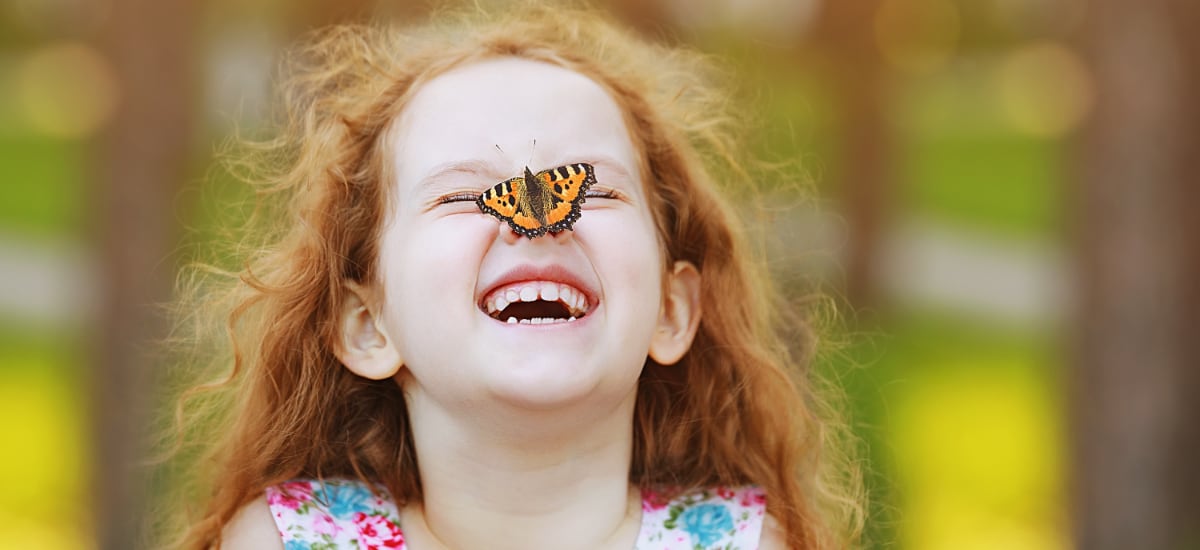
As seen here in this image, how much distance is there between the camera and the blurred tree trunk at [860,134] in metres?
5.45

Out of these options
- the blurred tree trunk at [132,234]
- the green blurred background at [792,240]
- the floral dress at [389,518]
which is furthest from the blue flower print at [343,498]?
the blurred tree trunk at [132,234]

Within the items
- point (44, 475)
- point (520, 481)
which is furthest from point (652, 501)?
point (44, 475)

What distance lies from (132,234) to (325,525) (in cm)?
206

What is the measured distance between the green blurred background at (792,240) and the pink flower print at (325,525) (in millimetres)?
782

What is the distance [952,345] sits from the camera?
23.1 feet

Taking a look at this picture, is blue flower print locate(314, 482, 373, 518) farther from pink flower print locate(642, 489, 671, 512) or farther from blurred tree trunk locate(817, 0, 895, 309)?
blurred tree trunk locate(817, 0, 895, 309)

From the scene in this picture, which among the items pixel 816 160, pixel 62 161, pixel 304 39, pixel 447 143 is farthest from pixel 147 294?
pixel 62 161

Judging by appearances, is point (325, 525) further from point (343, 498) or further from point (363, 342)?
point (363, 342)

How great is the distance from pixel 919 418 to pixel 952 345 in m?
1.59

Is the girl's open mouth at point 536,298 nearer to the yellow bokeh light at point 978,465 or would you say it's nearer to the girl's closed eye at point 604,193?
the girl's closed eye at point 604,193

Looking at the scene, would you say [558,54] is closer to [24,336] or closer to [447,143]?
[447,143]

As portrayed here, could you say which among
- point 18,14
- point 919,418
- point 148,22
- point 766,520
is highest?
point 18,14

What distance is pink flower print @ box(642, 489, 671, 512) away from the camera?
2182 millimetres

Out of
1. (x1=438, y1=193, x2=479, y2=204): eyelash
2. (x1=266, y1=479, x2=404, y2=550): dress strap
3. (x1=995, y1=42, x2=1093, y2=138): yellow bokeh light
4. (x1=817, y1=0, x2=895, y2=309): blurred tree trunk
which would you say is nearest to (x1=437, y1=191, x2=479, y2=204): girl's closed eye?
(x1=438, y1=193, x2=479, y2=204): eyelash
